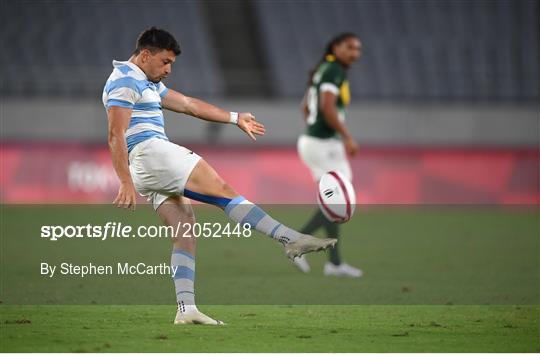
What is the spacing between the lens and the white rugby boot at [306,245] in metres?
6.55

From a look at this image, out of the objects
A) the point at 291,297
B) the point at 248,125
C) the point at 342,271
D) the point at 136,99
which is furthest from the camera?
the point at 342,271

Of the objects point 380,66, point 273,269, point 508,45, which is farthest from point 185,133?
point 273,269

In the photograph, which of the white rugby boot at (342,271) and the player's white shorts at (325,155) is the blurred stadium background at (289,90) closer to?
the player's white shorts at (325,155)

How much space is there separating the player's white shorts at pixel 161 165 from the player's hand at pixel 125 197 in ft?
1.41

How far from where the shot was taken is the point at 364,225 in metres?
16.5

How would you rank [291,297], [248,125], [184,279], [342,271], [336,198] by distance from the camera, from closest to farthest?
1. [184,279]
2. [248,125]
3. [291,297]
4. [336,198]
5. [342,271]

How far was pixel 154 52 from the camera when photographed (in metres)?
6.79

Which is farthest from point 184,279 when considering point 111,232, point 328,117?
point 111,232

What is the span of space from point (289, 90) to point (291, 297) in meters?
13.4

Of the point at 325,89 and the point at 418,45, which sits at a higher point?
the point at 418,45

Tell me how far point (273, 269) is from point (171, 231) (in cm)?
396

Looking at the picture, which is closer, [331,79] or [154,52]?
[154,52]

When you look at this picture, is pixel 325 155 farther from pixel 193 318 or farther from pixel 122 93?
pixel 122 93

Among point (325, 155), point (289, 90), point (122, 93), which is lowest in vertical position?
point (122, 93)
